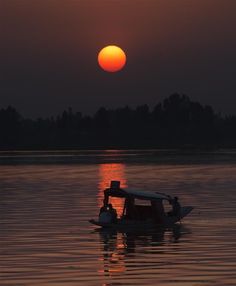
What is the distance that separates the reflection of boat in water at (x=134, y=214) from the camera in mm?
54031

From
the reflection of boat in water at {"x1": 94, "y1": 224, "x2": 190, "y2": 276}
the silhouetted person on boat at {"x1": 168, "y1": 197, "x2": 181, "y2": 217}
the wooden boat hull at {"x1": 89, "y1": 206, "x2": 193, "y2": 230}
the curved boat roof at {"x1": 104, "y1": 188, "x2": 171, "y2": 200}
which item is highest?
the curved boat roof at {"x1": 104, "y1": 188, "x2": 171, "y2": 200}

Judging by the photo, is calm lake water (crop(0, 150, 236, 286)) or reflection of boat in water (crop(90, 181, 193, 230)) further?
reflection of boat in water (crop(90, 181, 193, 230))

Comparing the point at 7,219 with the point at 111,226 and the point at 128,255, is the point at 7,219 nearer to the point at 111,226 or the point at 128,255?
the point at 111,226

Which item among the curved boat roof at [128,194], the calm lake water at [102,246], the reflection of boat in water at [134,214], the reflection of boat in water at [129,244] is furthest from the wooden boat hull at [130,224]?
the curved boat roof at [128,194]

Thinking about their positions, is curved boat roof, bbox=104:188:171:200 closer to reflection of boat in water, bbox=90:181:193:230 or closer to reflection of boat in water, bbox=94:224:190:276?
reflection of boat in water, bbox=90:181:193:230

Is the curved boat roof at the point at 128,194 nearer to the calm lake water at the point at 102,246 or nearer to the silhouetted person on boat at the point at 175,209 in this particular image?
the silhouetted person on boat at the point at 175,209

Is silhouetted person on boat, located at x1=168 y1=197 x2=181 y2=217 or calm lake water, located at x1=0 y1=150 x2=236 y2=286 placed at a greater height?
silhouetted person on boat, located at x1=168 y1=197 x2=181 y2=217

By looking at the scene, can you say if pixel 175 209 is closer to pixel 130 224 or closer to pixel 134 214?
pixel 134 214

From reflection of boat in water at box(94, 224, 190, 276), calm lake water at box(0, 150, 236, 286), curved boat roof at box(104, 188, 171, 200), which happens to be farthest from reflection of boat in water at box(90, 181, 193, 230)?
calm lake water at box(0, 150, 236, 286)

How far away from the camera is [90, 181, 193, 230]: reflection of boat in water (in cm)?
5403

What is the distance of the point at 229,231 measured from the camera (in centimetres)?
5222

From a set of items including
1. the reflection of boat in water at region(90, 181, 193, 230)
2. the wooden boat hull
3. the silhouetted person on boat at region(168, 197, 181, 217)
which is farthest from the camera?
the silhouetted person on boat at region(168, 197, 181, 217)

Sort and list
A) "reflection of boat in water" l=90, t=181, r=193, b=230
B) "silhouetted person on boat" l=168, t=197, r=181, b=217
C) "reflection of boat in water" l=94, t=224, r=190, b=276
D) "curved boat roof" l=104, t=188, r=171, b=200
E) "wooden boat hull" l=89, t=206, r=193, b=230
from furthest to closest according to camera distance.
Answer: "silhouetted person on boat" l=168, t=197, r=181, b=217
"curved boat roof" l=104, t=188, r=171, b=200
"reflection of boat in water" l=90, t=181, r=193, b=230
"wooden boat hull" l=89, t=206, r=193, b=230
"reflection of boat in water" l=94, t=224, r=190, b=276

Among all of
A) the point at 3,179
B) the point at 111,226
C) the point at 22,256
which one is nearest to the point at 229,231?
the point at 111,226
